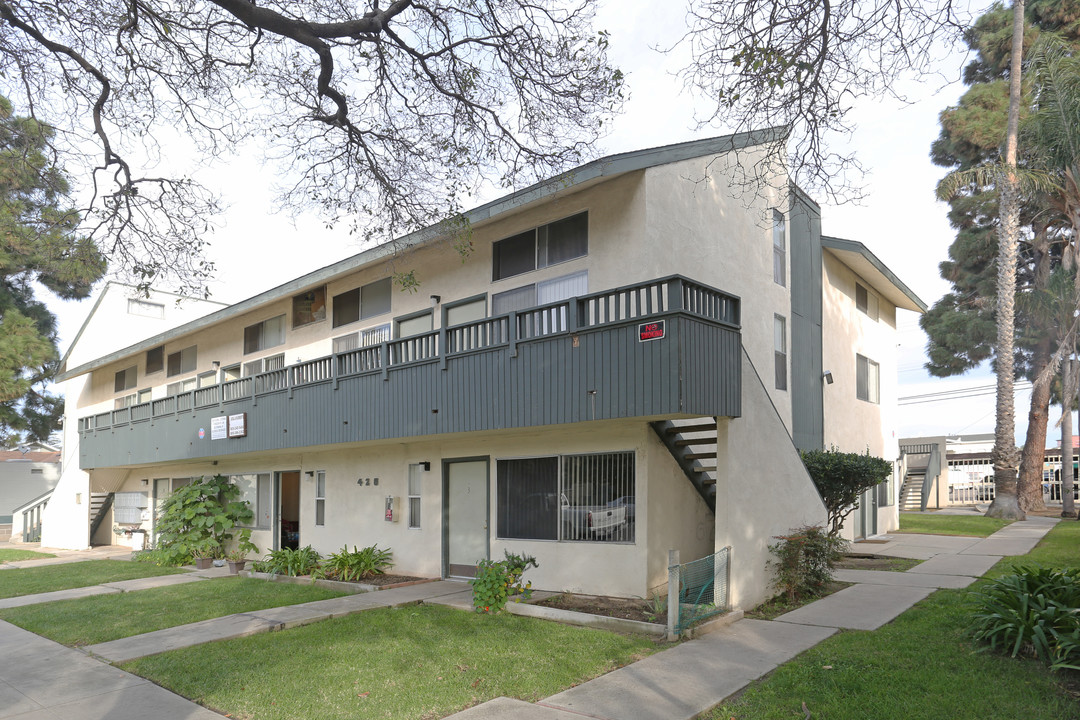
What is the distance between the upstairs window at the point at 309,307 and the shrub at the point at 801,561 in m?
12.1

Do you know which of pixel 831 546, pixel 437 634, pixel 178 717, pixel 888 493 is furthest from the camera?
pixel 888 493

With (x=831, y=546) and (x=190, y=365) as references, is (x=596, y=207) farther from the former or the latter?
(x=190, y=365)

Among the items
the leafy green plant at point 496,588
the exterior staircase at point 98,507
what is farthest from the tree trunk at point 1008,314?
the exterior staircase at point 98,507

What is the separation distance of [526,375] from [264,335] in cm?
1187

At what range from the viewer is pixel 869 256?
18234mm

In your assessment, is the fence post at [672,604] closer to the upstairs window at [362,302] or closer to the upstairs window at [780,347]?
the upstairs window at [780,347]

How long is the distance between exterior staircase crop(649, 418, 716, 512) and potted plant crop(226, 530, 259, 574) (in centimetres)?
1090

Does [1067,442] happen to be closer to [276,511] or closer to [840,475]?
[840,475]

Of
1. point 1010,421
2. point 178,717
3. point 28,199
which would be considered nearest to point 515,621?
point 178,717

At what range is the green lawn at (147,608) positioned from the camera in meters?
10.5

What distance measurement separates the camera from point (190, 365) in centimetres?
2366

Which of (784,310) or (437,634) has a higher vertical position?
(784,310)

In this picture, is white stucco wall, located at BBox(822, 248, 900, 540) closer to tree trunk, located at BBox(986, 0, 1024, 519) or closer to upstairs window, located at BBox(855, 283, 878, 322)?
upstairs window, located at BBox(855, 283, 878, 322)

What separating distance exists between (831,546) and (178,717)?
893cm
